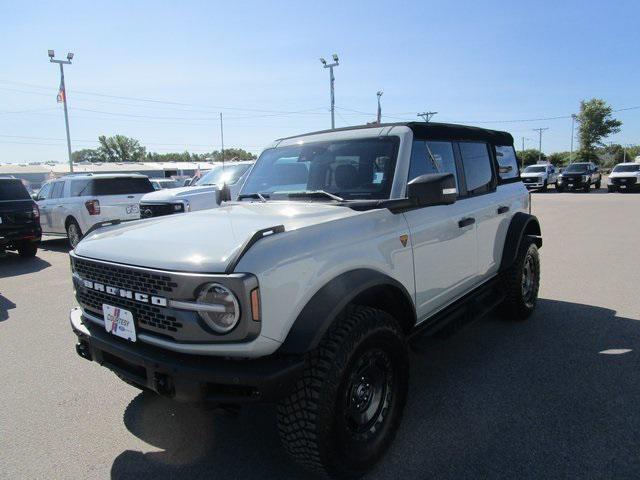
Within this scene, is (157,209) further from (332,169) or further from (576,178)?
(576,178)

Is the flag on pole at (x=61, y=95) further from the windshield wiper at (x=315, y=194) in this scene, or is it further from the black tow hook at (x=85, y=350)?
the black tow hook at (x=85, y=350)

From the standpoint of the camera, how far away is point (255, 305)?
2064 mm

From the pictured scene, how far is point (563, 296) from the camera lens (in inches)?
228

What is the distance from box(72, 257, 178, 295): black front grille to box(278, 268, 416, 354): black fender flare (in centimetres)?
63

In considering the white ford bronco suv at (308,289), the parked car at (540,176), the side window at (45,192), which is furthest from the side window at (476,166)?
the parked car at (540,176)

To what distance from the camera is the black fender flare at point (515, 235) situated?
175 inches

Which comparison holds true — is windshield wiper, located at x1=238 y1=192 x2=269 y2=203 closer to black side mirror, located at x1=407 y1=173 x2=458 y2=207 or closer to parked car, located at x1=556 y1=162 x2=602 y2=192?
black side mirror, located at x1=407 y1=173 x2=458 y2=207

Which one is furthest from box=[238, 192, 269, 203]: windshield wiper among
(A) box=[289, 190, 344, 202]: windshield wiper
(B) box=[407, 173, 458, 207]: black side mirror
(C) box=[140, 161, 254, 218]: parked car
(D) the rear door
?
(D) the rear door

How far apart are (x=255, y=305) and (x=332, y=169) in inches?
65.9

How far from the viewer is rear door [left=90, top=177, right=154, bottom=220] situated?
10648 mm

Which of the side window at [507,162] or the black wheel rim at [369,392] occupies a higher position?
the side window at [507,162]

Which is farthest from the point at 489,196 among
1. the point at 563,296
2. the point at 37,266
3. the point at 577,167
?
the point at 577,167

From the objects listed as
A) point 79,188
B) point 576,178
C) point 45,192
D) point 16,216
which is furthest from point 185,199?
point 576,178

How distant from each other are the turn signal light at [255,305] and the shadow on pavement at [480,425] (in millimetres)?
1074
